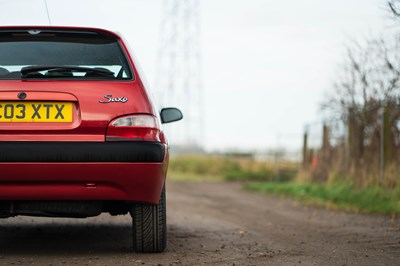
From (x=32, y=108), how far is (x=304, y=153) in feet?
47.8

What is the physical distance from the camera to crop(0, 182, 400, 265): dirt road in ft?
17.5

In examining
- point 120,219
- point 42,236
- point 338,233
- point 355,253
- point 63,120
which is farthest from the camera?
point 120,219

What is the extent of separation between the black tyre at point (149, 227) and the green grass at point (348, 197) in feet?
17.8

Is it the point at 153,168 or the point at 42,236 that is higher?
the point at 153,168

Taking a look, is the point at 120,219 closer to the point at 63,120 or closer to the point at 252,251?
the point at 252,251

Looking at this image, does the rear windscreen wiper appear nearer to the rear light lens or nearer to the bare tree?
the rear light lens

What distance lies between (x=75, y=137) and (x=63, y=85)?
1.28 ft

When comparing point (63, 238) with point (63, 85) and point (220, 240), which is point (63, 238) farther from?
point (63, 85)

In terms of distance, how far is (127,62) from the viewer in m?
5.37

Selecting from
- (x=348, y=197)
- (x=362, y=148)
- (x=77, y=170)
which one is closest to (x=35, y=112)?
(x=77, y=170)

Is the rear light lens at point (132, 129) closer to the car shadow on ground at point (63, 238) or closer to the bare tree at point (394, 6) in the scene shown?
the car shadow on ground at point (63, 238)

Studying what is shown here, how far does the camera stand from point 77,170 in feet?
16.1

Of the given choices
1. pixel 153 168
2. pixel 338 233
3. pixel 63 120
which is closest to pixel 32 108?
pixel 63 120

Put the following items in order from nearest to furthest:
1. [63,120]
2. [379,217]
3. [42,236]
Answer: [63,120] → [42,236] → [379,217]
